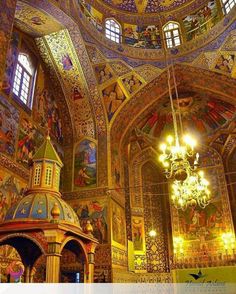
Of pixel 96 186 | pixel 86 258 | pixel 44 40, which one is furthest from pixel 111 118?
pixel 86 258

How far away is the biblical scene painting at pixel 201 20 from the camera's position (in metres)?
12.7

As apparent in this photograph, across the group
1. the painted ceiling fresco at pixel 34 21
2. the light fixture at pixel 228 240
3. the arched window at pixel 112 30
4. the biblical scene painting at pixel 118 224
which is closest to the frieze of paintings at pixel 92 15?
the arched window at pixel 112 30

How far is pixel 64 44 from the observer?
447 inches

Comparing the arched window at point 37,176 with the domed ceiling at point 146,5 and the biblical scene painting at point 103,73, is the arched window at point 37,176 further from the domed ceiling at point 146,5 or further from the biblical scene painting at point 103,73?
the domed ceiling at point 146,5

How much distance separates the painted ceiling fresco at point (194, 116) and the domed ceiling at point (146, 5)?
3858mm

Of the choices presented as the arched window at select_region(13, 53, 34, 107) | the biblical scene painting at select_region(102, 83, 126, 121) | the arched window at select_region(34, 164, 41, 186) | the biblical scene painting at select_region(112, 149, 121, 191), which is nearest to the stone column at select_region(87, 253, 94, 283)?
the arched window at select_region(34, 164, 41, 186)

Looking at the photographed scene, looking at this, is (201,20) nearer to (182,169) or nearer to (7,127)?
(182,169)

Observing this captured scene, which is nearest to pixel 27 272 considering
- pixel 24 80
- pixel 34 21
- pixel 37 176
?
pixel 37 176

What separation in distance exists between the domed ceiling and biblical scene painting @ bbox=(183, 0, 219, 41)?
2.68 feet

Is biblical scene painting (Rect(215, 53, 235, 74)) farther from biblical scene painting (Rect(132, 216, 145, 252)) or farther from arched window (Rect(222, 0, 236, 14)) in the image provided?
biblical scene painting (Rect(132, 216, 145, 252))

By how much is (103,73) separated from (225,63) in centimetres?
468

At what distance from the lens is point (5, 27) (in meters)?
6.61

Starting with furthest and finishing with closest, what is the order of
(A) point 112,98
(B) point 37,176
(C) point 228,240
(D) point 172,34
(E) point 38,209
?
(D) point 172,34, (C) point 228,240, (A) point 112,98, (B) point 37,176, (E) point 38,209

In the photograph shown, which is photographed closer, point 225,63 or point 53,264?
point 53,264
